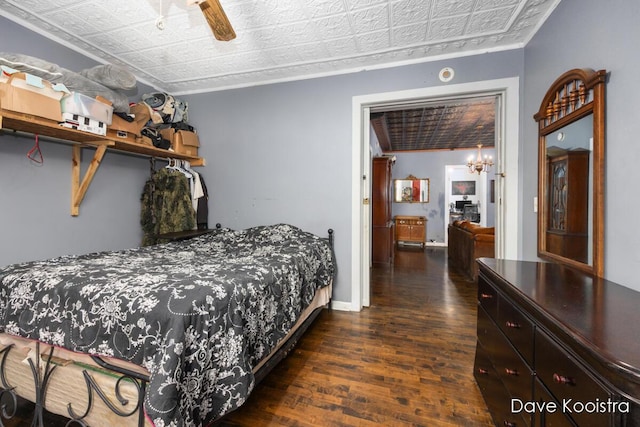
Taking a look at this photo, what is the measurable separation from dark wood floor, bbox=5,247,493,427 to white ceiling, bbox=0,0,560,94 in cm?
259

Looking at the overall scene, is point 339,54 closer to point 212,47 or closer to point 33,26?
point 212,47

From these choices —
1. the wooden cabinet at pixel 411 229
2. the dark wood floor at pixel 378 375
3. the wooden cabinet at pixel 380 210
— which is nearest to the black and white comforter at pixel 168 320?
the dark wood floor at pixel 378 375

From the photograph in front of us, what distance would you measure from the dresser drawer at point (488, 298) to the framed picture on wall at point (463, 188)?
656 centimetres

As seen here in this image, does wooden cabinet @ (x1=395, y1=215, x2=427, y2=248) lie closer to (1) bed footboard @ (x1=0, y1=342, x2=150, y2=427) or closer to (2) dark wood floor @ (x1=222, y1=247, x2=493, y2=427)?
(2) dark wood floor @ (x1=222, y1=247, x2=493, y2=427)

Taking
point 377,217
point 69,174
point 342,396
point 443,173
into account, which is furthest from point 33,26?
point 443,173

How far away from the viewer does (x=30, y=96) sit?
1.76 meters

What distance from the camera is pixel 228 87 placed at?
3.27m

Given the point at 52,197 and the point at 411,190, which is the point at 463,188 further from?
the point at 52,197

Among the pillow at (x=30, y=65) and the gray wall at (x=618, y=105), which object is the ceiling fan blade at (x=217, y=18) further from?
the gray wall at (x=618, y=105)

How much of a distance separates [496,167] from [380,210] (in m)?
2.46

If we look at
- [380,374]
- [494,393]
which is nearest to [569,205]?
[494,393]

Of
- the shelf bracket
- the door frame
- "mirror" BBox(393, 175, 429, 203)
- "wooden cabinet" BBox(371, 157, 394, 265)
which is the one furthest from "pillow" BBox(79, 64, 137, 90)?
"mirror" BBox(393, 175, 429, 203)

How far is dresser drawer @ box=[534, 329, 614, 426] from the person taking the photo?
67cm

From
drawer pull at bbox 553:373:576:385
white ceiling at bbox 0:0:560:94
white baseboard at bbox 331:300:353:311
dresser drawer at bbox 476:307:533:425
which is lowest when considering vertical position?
white baseboard at bbox 331:300:353:311
